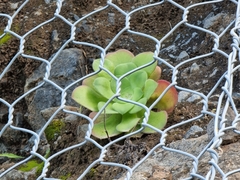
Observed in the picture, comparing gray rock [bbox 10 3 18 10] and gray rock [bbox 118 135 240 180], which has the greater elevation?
gray rock [bbox 10 3 18 10]

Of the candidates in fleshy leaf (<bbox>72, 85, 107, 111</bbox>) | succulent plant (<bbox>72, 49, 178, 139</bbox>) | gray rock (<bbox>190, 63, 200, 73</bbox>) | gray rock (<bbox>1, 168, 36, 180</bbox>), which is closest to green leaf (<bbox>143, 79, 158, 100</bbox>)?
succulent plant (<bbox>72, 49, 178, 139</bbox>)

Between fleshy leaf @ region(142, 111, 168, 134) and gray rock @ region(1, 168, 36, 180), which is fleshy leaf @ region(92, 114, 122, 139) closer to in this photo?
fleshy leaf @ region(142, 111, 168, 134)

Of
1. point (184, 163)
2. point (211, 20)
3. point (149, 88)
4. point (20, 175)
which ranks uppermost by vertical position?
point (211, 20)

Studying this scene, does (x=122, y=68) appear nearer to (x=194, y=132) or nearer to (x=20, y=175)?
(x=194, y=132)

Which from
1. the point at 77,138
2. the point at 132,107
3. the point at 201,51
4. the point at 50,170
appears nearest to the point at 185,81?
the point at 201,51

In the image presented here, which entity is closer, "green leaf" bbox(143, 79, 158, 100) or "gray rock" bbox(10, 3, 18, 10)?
"green leaf" bbox(143, 79, 158, 100)

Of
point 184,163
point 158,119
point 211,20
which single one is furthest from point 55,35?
point 184,163
